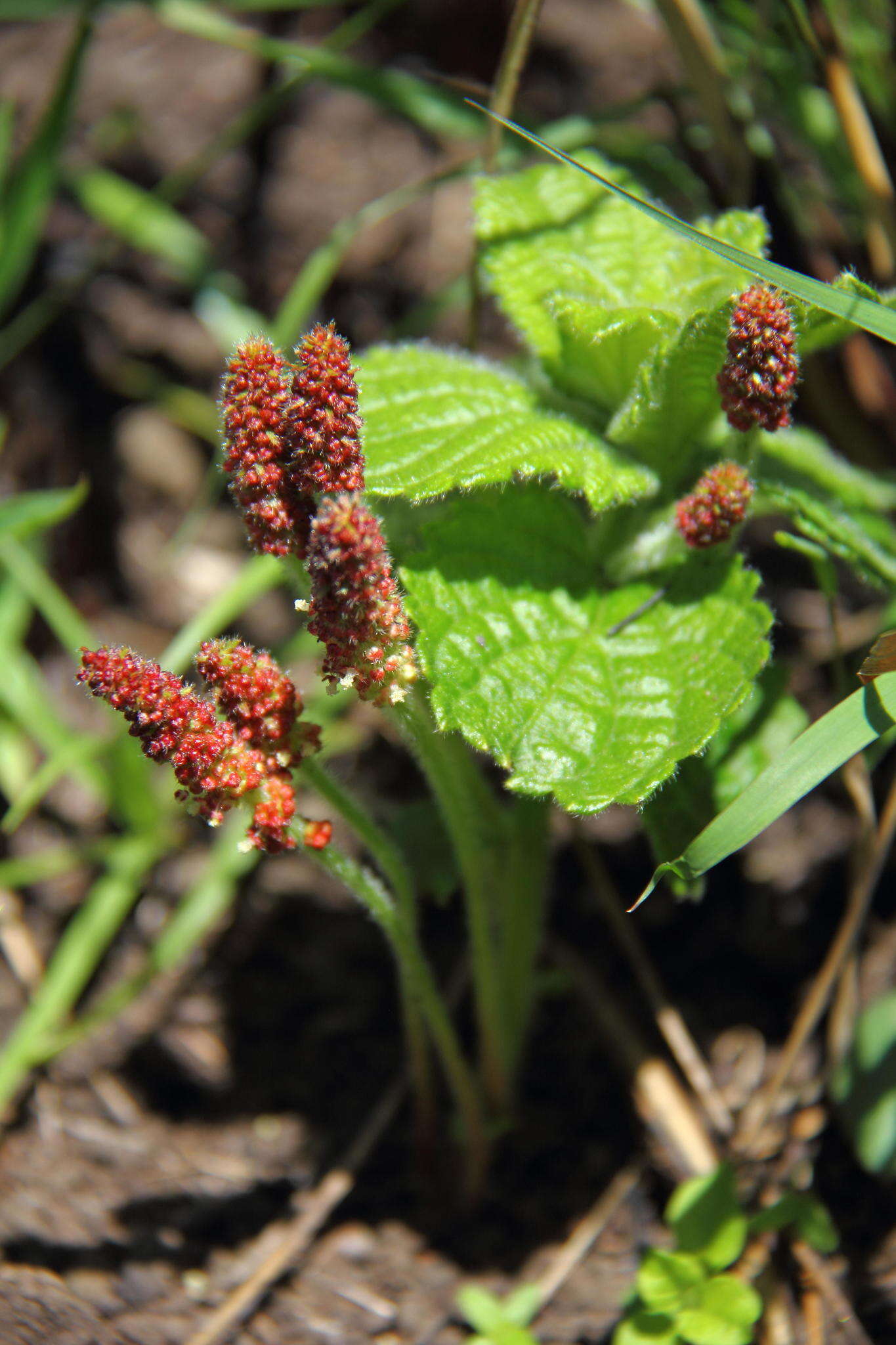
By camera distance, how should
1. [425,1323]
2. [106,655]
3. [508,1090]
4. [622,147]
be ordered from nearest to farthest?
[106,655]
[425,1323]
[508,1090]
[622,147]

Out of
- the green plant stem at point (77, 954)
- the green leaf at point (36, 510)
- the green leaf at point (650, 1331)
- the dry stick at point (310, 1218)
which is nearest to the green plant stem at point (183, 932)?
the green plant stem at point (77, 954)

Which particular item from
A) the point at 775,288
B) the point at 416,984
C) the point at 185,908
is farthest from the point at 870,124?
the point at 185,908

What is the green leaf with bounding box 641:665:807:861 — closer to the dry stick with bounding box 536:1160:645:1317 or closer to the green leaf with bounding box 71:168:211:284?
the dry stick with bounding box 536:1160:645:1317

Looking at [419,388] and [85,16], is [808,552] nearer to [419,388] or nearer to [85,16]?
[419,388]

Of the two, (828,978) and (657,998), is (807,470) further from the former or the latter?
(657,998)

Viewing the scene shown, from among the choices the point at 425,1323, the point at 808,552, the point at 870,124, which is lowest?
the point at 425,1323

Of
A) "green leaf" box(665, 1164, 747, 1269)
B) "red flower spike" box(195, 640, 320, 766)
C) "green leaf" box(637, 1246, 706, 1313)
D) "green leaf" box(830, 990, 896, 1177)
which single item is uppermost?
"red flower spike" box(195, 640, 320, 766)

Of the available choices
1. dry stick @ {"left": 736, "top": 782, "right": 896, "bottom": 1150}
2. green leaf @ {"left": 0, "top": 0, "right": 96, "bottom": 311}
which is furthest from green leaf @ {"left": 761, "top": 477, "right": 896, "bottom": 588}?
green leaf @ {"left": 0, "top": 0, "right": 96, "bottom": 311}
